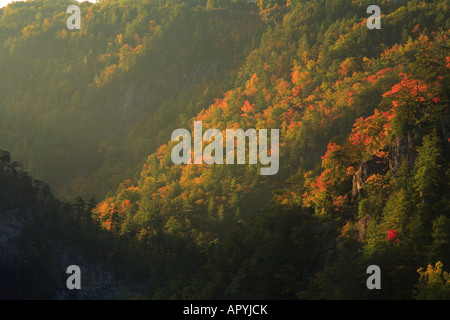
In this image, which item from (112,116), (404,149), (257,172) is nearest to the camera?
(404,149)

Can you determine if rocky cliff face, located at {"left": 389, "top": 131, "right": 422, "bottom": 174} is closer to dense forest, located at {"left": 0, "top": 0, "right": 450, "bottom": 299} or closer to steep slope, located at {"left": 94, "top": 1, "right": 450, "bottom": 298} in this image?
dense forest, located at {"left": 0, "top": 0, "right": 450, "bottom": 299}

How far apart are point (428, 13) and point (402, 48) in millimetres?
16504

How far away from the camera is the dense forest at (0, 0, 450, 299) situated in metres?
60.2

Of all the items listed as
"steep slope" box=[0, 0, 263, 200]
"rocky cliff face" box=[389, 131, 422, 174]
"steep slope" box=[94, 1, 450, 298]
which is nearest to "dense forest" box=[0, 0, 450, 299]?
"rocky cliff face" box=[389, 131, 422, 174]

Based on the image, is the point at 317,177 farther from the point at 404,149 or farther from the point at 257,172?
the point at 257,172

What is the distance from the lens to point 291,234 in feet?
229

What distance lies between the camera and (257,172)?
115 metres

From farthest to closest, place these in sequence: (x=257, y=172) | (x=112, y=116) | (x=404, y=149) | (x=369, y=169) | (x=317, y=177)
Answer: (x=112, y=116) < (x=257, y=172) < (x=317, y=177) < (x=369, y=169) < (x=404, y=149)

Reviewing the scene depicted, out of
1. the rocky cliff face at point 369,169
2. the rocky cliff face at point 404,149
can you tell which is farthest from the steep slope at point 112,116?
the rocky cliff face at point 404,149

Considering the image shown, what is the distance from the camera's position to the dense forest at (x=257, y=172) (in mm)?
60219

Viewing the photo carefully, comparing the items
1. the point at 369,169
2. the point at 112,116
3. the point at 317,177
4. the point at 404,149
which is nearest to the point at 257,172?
the point at 317,177

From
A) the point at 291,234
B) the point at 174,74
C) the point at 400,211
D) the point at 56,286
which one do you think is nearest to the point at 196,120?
the point at 174,74

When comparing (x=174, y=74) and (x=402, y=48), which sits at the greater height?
(x=174, y=74)
